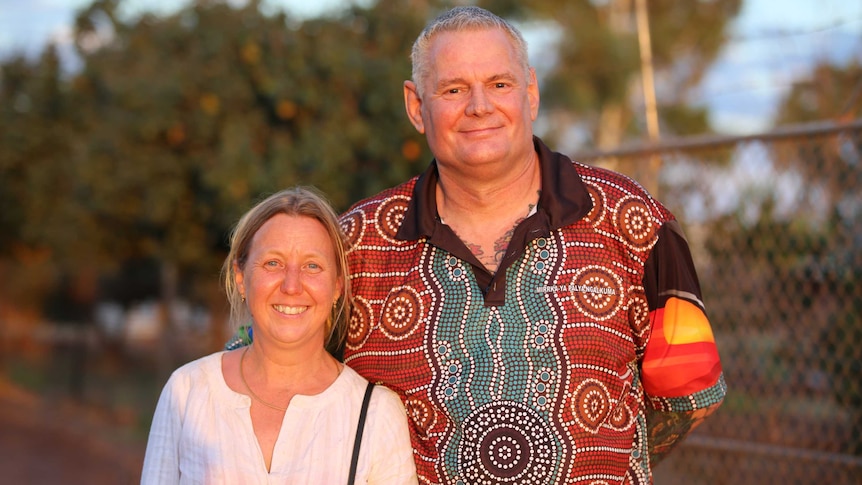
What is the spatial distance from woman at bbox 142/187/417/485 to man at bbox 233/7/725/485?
139 millimetres

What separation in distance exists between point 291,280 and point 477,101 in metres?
0.70

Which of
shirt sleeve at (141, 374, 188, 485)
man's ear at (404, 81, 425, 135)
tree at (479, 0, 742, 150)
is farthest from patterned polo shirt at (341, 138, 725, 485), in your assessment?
tree at (479, 0, 742, 150)

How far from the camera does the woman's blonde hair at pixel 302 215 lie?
271 centimetres

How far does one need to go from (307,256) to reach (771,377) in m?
2.76

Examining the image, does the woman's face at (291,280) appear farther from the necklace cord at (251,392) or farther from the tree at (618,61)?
the tree at (618,61)

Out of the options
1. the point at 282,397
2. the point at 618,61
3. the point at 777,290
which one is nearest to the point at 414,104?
the point at 282,397

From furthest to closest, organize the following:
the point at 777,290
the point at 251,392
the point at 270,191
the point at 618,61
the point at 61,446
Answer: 1. the point at 618,61
2. the point at 61,446
3. the point at 270,191
4. the point at 777,290
5. the point at 251,392

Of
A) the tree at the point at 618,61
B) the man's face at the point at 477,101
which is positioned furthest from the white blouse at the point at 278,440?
the tree at the point at 618,61

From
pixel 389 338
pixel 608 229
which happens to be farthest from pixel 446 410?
pixel 608 229

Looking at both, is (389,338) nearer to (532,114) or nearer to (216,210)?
(532,114)

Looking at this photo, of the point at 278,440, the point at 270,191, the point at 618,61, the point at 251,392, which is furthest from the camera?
the point at 618,61

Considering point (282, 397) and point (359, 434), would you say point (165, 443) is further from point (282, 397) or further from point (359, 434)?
point (359, 434)

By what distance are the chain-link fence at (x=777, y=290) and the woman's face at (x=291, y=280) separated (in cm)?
227

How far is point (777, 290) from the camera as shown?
4.40 m
